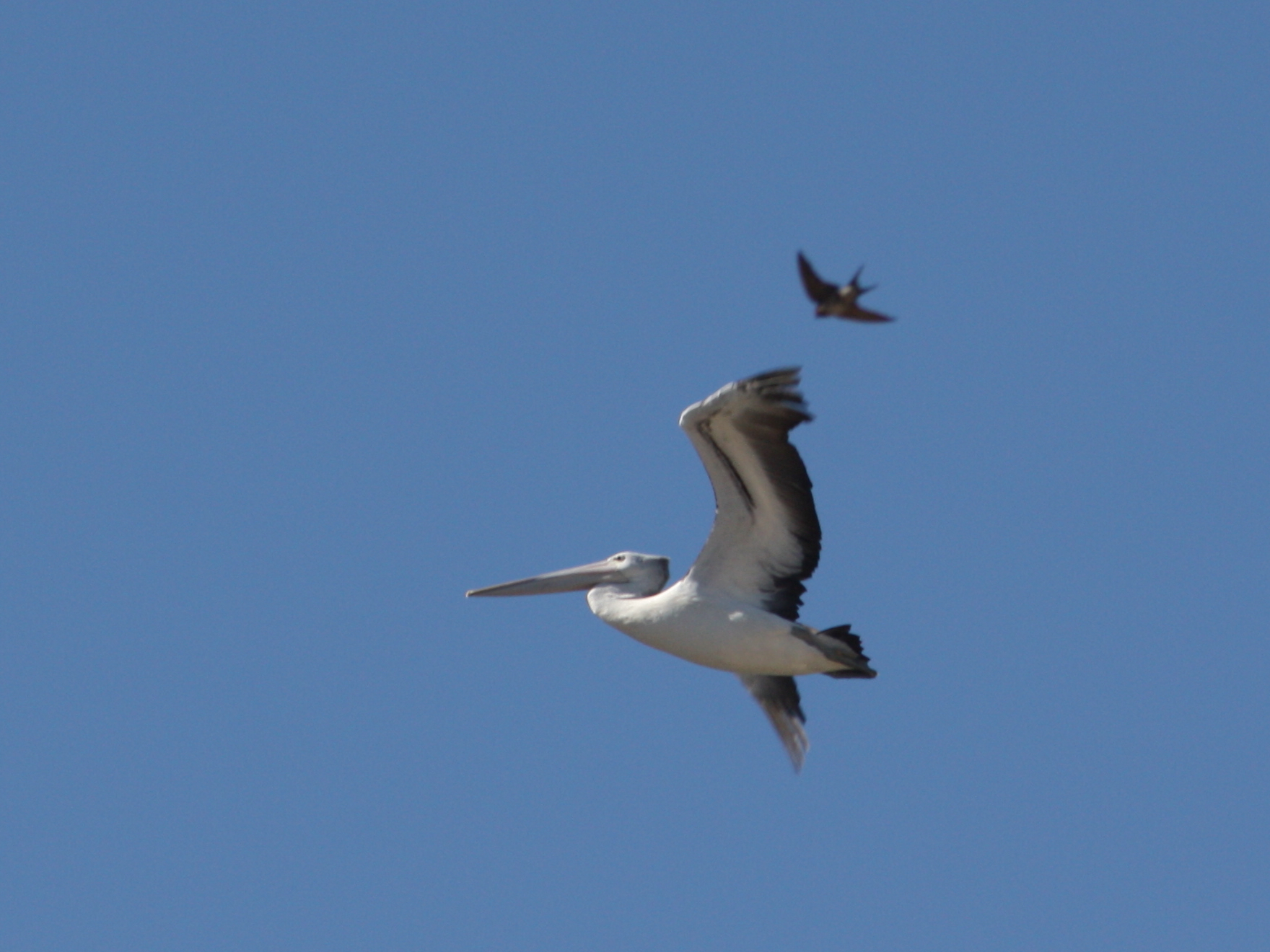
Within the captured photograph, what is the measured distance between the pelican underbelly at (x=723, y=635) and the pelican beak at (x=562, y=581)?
1006 mm

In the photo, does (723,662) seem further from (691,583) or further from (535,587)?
(535,587)

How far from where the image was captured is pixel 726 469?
42.3 feet

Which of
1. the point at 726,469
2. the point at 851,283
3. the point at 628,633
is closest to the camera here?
the point at 851,283

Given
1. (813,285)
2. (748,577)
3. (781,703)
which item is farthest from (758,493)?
(781,703)

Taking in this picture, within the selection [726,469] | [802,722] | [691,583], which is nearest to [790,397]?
[726,469]

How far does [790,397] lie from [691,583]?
1861 mm

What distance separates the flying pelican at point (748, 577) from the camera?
12.7 meters

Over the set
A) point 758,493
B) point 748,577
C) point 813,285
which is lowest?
point 748,577

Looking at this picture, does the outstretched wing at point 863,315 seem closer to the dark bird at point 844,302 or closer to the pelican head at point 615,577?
the dark bird at point 844,302

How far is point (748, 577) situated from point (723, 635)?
1.46 feet

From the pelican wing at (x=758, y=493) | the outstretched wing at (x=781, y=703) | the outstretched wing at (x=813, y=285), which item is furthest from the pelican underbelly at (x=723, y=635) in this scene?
the outstretched wing at (x=813, y=285)

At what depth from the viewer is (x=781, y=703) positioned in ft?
48.3

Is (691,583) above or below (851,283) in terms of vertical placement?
below

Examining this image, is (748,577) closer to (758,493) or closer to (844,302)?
(758,493)
